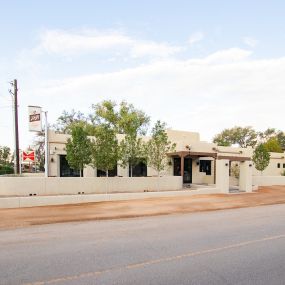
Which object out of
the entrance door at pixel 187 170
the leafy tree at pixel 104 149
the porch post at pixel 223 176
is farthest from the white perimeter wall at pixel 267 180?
the leafy tree at pixel 104 149

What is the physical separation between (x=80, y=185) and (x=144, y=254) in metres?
12.4

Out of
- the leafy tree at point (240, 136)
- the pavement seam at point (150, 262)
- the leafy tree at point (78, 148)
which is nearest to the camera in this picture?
the pavement seam at point (150, 262)

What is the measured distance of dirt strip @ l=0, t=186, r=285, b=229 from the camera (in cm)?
1238

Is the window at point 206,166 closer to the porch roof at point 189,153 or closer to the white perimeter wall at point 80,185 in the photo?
the porch roof at point 189,153

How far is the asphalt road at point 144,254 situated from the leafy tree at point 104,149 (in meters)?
7.74

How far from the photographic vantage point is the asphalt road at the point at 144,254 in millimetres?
5680

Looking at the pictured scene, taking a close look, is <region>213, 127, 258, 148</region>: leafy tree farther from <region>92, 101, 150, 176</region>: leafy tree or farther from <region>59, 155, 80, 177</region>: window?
<region>59, 155, 80, 177</region>: window

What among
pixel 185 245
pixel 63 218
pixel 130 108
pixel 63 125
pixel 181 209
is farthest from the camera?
pixel 63 125

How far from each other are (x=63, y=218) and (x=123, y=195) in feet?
20.6

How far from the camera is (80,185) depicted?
19000 millimetres

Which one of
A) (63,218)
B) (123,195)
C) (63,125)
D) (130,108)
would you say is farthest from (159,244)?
(63,125)

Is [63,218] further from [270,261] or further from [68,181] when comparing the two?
[270,261]

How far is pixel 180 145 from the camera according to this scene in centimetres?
2542

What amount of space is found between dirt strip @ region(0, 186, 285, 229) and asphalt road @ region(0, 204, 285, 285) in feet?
4.63
